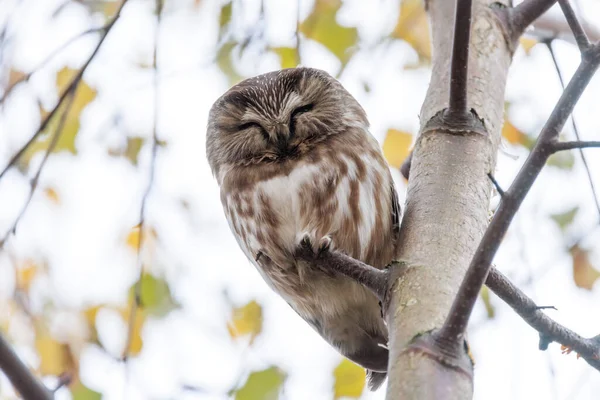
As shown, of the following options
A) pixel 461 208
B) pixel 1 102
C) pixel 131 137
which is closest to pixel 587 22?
pixel 461 208

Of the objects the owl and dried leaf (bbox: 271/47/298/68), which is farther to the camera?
dried leaf (bbox: 271/47/298/68)

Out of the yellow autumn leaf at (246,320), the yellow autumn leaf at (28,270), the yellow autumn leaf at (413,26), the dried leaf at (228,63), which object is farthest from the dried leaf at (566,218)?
the yellow autumn leaf at (28,270)

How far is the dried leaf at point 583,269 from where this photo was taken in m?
3.70

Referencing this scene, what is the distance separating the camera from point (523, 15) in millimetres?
2480

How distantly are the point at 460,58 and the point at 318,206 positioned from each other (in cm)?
92

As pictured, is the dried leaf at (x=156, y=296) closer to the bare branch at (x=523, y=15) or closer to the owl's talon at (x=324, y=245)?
the owl's talon at (x=324, y=245)

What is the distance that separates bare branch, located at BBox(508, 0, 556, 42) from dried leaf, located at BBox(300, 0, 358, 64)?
129 cm

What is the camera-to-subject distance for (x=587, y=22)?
313 cm

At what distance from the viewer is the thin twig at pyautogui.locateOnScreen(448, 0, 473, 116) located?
69.4 inches

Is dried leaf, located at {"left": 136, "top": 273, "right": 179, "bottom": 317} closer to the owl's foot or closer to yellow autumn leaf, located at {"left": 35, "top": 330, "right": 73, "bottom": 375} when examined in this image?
yellow autumn leaf, located at {"left": 35, "top": 330, "right": 73, "bottom": 375}

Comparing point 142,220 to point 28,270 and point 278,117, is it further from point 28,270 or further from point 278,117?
point 28,270

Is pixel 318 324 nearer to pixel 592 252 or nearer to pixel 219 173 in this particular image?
pixel 219 173

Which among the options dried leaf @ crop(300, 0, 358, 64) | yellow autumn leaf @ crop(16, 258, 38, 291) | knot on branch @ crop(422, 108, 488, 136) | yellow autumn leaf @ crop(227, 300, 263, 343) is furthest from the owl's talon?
yellow autumn leaf @ crop(16, 258, 38, 291)

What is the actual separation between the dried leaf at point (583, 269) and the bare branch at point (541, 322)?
1.86m
